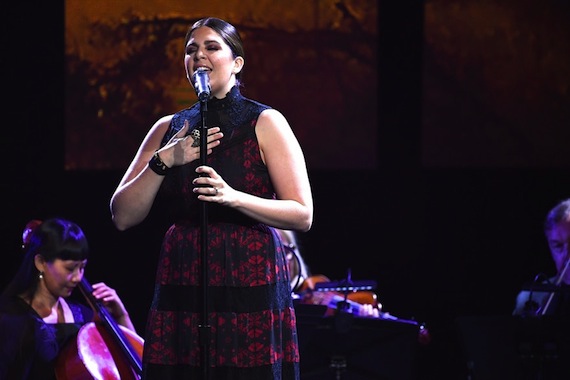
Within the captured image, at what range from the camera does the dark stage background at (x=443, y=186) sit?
5750mm

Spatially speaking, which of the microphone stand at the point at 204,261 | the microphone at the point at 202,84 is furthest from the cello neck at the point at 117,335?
the microphone at the point at 202,84

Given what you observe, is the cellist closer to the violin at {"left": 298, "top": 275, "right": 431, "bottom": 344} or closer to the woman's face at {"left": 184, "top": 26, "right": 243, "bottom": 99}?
the violin at {"left": 298, "top": 275, "right": 431, "bottom": 344}

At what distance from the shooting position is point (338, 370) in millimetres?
4207

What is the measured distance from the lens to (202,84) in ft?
8.02

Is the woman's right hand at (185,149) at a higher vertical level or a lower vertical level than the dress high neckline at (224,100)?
lower

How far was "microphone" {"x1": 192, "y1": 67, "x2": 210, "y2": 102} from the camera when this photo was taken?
2422 millimetres

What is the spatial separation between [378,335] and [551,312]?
857mm

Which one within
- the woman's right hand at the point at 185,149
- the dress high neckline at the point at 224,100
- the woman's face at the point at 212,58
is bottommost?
the woman's right hand at the point at 185,149

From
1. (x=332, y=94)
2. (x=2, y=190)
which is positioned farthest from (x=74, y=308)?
(x=332, y=94)

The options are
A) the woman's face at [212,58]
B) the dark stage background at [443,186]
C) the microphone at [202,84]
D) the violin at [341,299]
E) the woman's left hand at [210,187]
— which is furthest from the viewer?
the dark stage background at [443,186]

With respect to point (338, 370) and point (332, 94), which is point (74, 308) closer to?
point (338, 370)

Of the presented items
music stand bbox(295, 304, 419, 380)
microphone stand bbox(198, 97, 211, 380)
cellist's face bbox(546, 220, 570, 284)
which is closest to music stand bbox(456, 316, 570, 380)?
music stand bbox(295, 304, 419, 380)

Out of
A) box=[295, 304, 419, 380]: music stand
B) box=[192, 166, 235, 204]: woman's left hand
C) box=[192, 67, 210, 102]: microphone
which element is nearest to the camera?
box=[192, 166, 235, 204]: woman's left hand

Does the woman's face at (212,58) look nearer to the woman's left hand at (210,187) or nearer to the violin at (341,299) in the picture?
the woman's left hand at (210,187)
